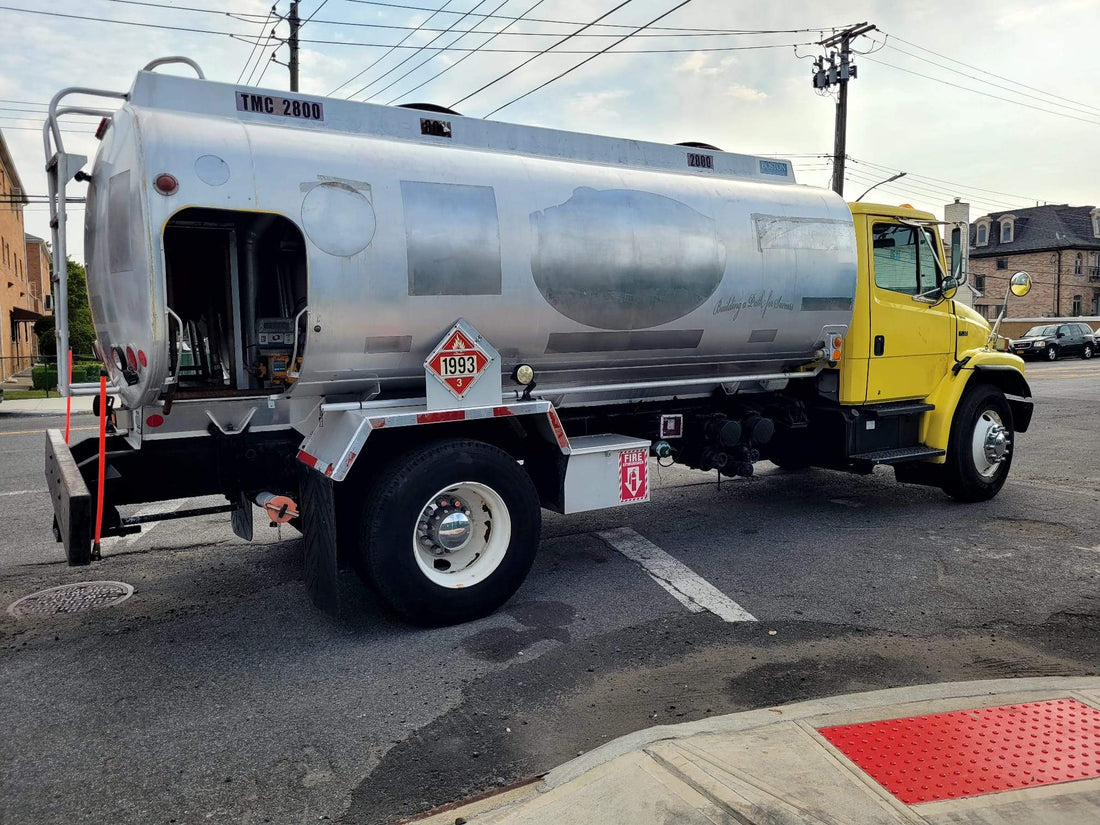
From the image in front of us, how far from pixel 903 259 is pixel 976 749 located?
5.28m

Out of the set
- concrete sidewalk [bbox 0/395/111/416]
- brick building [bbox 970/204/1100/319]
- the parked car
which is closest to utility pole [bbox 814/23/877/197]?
the parked car

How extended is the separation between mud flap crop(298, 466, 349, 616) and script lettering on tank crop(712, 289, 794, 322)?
10.3 ft

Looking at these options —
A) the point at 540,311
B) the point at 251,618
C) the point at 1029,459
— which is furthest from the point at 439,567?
the point at 1029,459

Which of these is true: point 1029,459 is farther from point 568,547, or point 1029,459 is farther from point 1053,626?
point 568,547

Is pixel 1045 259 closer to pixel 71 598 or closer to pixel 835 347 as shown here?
pixel 835 347

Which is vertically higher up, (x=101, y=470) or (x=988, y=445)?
(x=101, y=470)

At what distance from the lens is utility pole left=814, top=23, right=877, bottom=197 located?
25.8m

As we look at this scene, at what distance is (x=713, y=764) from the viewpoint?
126 inches

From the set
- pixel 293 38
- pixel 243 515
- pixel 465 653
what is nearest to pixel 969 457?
pixel 465 653

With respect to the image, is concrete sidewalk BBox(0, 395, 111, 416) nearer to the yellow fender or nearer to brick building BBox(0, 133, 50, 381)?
brick building BBox(0, 133, 50, 381)

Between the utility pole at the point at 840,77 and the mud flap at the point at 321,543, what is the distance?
951 inches

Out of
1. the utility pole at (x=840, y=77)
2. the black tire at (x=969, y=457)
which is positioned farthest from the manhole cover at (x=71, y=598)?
the utility pole at (x=840, y=77)

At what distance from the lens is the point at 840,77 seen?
26.4m

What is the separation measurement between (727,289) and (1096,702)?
3.51 metres
